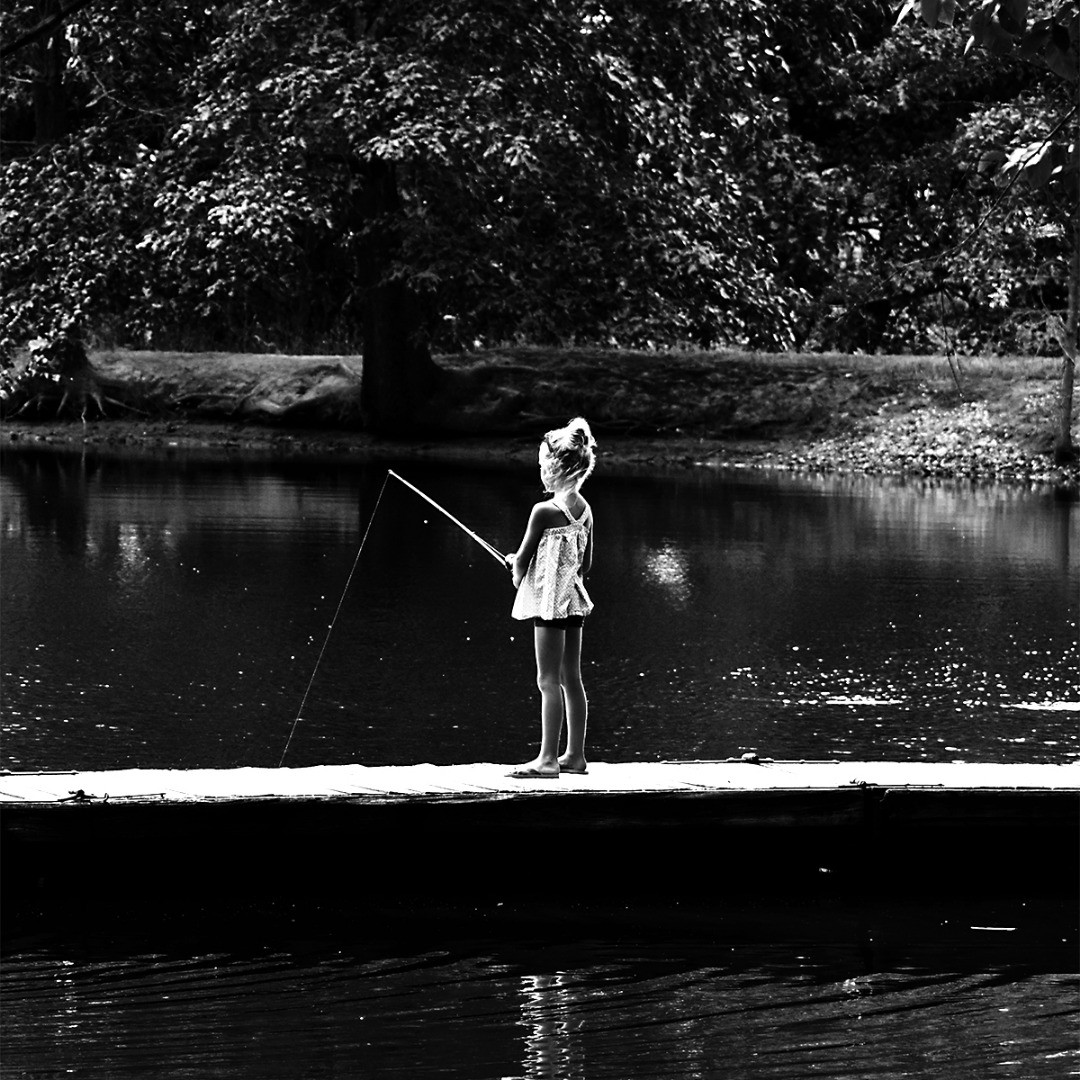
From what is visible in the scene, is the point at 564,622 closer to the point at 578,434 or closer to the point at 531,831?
the point at 578,434

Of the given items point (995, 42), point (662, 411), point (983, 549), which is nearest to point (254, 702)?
point (995, 42)

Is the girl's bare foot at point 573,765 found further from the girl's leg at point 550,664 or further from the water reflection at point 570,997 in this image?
the water reflection at point 570,997

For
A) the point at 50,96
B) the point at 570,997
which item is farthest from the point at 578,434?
the point at 50,96

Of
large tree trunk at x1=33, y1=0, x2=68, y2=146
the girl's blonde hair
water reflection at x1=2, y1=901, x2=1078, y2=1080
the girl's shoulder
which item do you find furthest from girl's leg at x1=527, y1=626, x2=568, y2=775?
large tree trunk at x1=33, y1=0, x2=68, y2=146

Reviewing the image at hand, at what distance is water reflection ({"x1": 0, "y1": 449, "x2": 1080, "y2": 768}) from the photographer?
10148 mm

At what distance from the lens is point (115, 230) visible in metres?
28.3

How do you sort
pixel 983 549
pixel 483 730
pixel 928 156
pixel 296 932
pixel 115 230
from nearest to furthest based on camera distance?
pixel 296 932 → pixel 483 730 → pixel 983 549 → pixel 115 230 → pixel 928 156

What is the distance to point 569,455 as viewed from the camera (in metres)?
7.77

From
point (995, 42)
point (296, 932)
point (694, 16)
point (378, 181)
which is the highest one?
point (694, 16)

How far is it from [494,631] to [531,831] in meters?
6.77

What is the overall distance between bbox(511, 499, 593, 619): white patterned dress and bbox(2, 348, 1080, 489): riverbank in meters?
21.2

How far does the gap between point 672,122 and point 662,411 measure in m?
5.33

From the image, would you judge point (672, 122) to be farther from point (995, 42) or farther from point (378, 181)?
point (995, 42)

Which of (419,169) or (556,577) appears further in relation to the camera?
(419,169)
